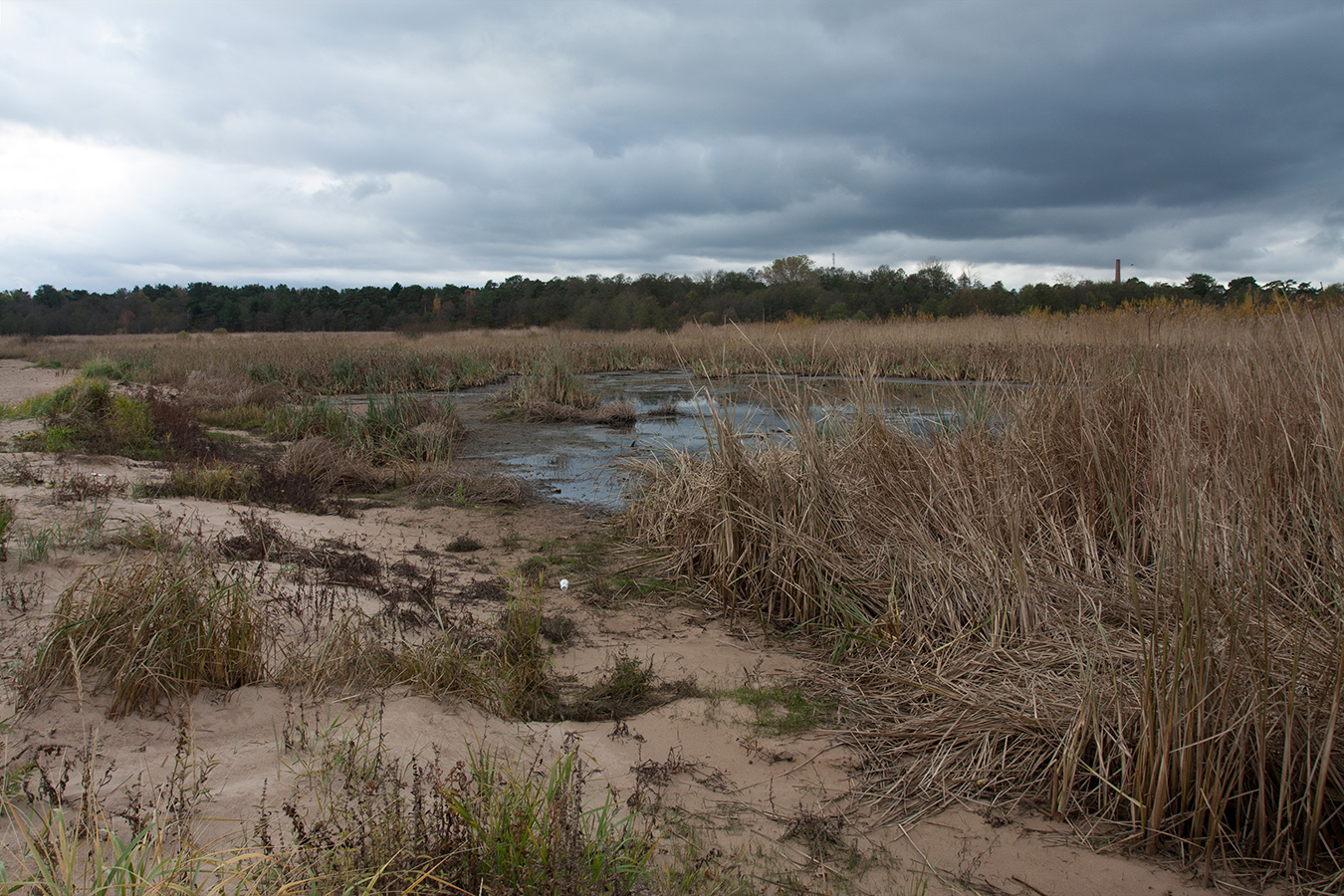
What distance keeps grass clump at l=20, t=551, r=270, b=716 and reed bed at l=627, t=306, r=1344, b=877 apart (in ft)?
8.59

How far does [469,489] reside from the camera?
7.34m

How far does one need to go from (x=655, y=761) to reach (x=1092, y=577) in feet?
7.85

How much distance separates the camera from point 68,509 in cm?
436

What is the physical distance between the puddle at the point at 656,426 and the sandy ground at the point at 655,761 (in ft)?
6.47

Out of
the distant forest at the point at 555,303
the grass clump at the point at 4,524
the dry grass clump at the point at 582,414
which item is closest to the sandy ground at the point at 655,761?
the grass clump at the point at 4,524

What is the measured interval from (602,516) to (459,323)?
46848 mm

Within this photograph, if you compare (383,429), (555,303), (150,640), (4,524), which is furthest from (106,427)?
(555,303)

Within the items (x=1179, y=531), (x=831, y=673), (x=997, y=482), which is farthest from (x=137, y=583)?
(x=997, y=482)

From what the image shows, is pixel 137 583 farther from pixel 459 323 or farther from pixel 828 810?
pixel 459 323

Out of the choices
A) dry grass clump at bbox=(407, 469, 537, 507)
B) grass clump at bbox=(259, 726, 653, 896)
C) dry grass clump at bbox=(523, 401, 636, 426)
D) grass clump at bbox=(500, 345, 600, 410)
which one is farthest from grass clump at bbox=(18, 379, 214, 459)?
grass clump at bbox=(259, 726, 653, 896)

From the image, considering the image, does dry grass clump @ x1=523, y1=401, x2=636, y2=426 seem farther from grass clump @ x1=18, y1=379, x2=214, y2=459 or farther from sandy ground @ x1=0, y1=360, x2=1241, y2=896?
sandy ground @ x1=0, y1=360, x2=1241, y2=896

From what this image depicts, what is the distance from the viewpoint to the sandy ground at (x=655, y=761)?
7.11ft

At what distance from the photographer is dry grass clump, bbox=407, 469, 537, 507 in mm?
7137

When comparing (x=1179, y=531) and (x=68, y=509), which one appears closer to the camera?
(x=1179, y=531)
